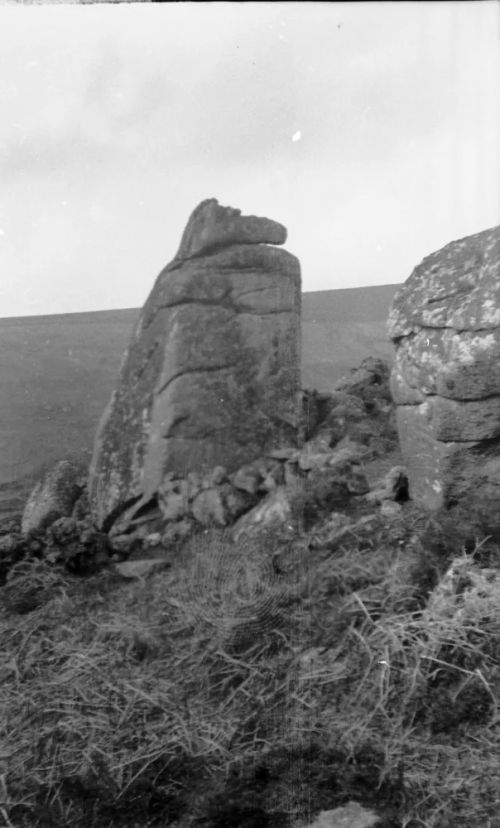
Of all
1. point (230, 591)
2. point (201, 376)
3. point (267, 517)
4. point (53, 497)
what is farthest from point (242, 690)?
point (201, 376)

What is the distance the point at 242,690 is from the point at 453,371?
5.56ft

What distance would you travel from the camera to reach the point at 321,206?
2953 mm

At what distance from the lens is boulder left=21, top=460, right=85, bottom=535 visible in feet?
9.78

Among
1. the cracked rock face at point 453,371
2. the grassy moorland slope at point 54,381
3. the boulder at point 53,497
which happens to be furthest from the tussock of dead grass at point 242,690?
the cracked rock face at point 453,371

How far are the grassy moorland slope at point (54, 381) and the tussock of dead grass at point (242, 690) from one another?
18.4 inches

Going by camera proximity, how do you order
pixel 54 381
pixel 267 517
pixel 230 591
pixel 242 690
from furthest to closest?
1. pixel 54 381
2. pixel 267 517
3. pixel 230 591
4. pixel 242 690

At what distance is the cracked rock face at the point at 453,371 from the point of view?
339 centimetres

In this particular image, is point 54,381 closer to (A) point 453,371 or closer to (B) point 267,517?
(B) point 267,517

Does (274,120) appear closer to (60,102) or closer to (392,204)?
(392,204)

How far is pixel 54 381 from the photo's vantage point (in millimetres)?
3189

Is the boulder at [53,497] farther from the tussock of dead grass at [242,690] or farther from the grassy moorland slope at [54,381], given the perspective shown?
the tussock of dead grass at [242,690]

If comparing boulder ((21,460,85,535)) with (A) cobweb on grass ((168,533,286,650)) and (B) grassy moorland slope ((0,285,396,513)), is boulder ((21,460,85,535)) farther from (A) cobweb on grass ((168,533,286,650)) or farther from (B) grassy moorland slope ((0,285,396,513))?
(A) cobweb on grass ((168,533,286,650))

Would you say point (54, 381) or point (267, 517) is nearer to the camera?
point (267, 517)

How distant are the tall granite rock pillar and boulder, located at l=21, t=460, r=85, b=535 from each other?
8cm
